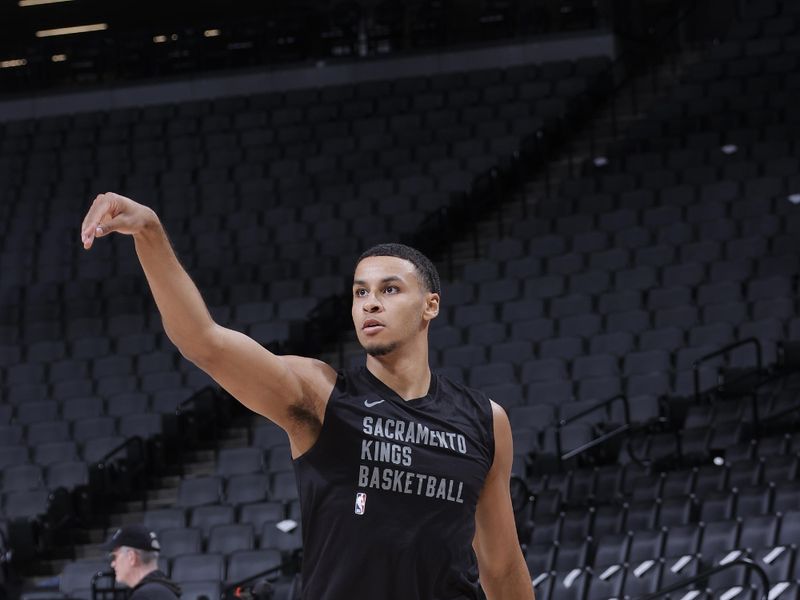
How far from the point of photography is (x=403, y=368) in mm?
3361

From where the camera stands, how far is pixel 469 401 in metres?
3.50

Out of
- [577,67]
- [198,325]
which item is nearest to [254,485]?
[577,67]

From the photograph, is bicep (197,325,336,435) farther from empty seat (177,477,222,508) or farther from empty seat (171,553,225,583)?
empty seat (177,477,222,508)

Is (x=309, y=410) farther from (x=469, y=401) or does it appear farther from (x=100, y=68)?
(x=100, y=68)

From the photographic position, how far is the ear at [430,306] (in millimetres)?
3367

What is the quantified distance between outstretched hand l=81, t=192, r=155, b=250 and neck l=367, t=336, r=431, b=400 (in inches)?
28.6

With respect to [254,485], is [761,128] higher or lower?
higher

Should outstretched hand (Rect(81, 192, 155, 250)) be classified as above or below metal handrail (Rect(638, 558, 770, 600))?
above

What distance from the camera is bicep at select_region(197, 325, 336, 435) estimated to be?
2973 mm

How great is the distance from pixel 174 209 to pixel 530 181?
4.78 m

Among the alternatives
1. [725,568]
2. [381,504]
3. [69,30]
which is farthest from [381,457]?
[69,30]

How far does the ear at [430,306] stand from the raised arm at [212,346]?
25 centimetres

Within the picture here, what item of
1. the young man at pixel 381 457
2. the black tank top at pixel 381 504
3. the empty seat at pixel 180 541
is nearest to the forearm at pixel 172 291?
the young man at pixel 381 457

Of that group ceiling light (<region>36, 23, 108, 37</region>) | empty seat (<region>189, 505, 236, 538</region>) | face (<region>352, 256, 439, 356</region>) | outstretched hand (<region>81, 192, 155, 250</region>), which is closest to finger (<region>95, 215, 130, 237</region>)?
outstretched hand (<region>81, 192, 155, 250</region>)
